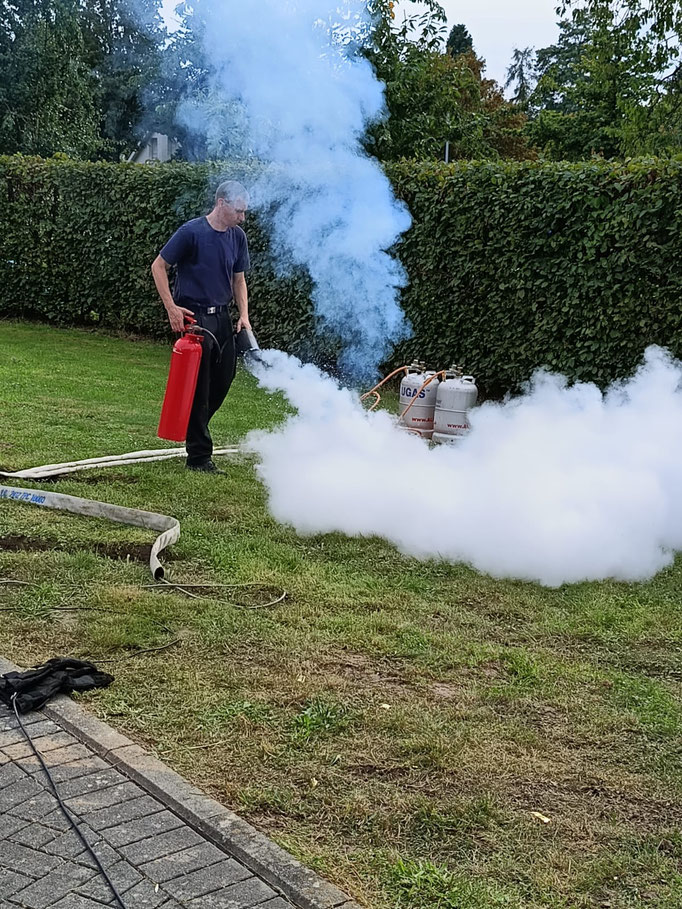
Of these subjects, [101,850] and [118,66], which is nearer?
[101,850]

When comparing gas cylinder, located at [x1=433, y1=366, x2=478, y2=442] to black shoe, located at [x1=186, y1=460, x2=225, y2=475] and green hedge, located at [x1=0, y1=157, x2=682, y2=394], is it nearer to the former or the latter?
black shoe, located at [x1=186, y1=460, x2=225, y2=475]

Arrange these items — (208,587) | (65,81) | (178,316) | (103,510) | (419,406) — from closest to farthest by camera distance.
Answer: (208,587) → (103,510) → (178,316) → (419,406) → (65,81)

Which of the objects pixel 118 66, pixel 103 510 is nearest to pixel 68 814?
pixel 103 510

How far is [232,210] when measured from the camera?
250 inches

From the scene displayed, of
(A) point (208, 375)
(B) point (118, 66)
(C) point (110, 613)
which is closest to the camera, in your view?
(C) point (110, 613)

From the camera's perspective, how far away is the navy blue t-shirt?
6.46 meters

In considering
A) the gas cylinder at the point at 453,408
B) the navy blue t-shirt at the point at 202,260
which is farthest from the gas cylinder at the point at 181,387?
the gas cylinder at the point at 453,408

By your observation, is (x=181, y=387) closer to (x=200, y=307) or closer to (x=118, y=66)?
(x=200, y=307)

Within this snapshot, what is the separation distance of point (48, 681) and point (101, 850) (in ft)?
3.24

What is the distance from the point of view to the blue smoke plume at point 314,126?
6.91m

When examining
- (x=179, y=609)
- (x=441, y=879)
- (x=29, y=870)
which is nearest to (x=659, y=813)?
(x=441, y=879)

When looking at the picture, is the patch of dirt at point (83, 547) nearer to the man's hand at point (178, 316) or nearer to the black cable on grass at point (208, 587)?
the black cable on grass at point (208, 587)

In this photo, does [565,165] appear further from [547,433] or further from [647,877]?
[647,877]

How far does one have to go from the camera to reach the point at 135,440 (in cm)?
771
